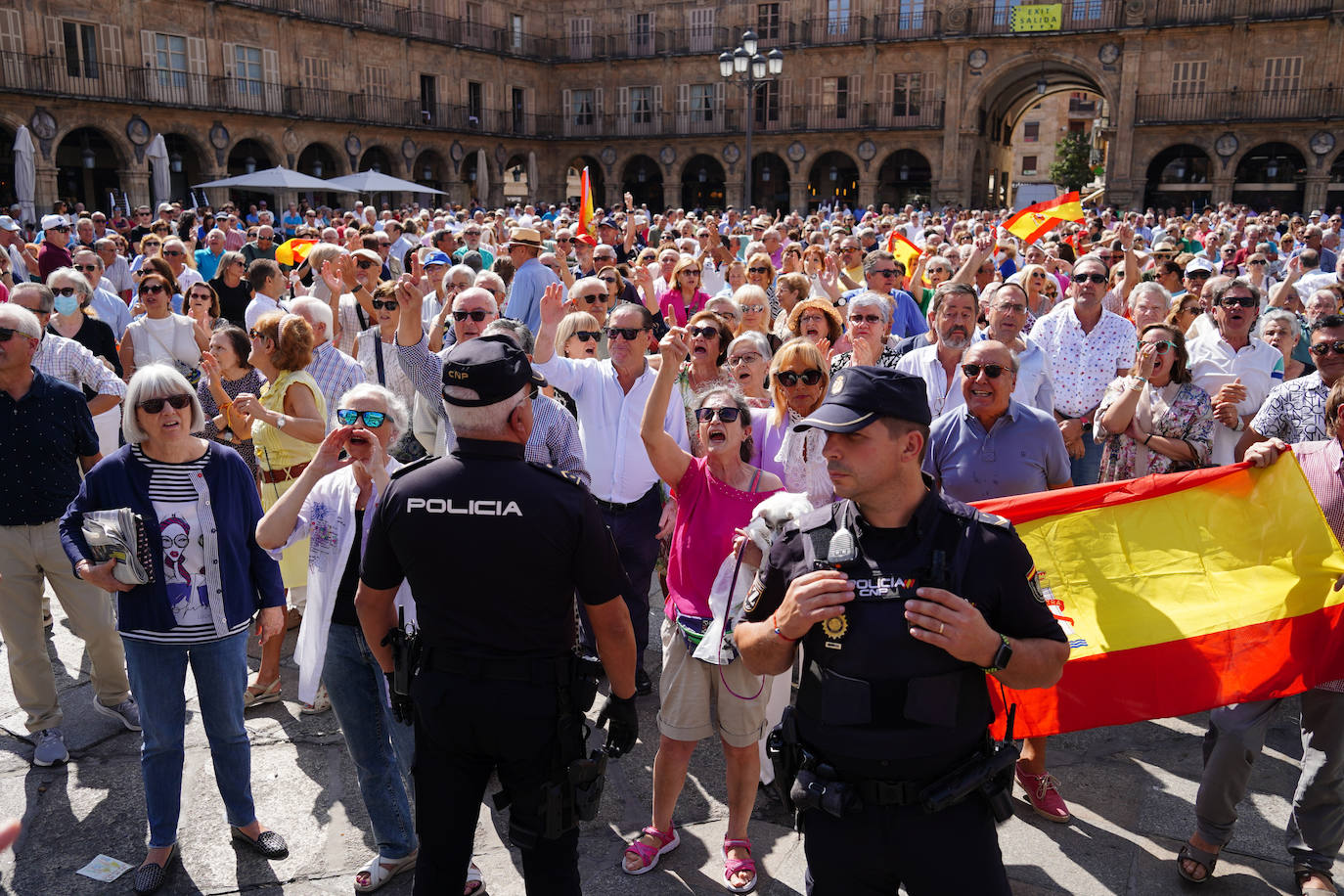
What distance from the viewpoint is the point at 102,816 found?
4191 millimetres

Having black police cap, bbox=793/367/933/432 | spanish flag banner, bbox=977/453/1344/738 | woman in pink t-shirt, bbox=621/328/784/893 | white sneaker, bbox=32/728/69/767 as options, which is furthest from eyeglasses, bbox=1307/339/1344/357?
white sneaker, bbox=32/728/69/767

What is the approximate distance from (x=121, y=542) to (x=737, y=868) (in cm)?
245

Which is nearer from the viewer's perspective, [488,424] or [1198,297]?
[488,424]

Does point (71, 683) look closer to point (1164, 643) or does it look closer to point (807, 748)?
point (807, 748)

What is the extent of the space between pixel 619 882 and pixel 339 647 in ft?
4.33

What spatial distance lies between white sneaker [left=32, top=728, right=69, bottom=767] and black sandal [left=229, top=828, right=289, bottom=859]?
1210 mm

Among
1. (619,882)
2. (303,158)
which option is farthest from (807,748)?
(303,158)

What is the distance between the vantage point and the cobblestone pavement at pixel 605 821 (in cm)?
376

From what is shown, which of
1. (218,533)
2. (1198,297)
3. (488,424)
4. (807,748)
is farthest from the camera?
(1198,297)

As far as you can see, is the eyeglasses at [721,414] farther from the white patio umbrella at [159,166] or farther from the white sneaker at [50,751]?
the white patio umbrella at [159,166]

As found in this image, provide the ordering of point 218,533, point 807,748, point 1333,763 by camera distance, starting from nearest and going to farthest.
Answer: point 807,748 < point 1333,763 < point 218,533

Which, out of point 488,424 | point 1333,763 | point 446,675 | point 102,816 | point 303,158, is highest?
point 303,158

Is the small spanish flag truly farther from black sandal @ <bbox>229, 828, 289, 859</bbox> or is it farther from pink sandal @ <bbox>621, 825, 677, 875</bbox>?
pink sandal @ <bbox>621, 825, 677, 875</bbox>

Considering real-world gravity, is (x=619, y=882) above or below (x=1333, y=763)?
below
